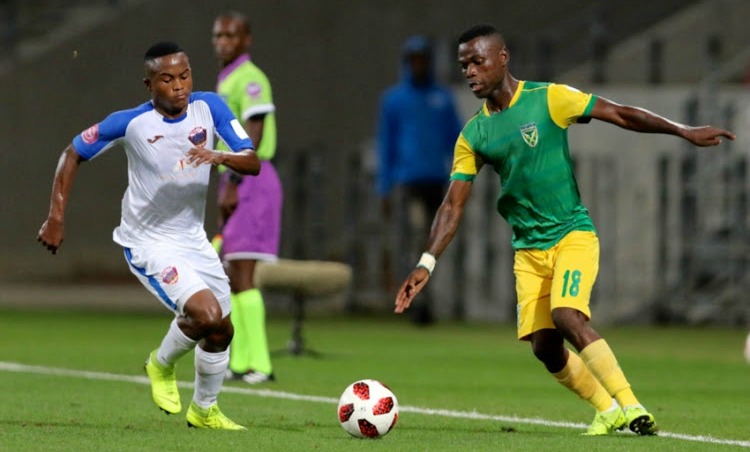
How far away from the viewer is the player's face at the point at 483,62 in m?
9.16

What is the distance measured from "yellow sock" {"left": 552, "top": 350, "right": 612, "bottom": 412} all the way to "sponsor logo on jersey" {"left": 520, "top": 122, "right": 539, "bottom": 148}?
1157 mm

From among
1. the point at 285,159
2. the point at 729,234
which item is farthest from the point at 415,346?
the point at 285,159

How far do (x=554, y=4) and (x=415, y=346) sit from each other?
39.3 feet

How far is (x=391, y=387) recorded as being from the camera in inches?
477

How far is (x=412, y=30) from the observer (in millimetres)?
27469

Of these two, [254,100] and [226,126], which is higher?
[254,100]

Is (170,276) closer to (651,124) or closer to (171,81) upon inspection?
(171,81)

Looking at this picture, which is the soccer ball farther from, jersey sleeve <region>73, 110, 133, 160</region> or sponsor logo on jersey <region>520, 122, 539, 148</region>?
jersey sleeve <region>73, 110, 133, 160</region>

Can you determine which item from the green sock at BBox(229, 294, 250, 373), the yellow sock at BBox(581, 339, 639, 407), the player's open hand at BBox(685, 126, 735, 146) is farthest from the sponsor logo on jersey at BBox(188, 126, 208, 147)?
the green sock at BBox(229, 294, 250, 373)

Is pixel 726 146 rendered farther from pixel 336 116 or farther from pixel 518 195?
pixel 518 195

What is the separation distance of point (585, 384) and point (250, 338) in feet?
11.6

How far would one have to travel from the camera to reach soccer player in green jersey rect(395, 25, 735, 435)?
9.16 metres

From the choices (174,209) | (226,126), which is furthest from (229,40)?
(174,209)

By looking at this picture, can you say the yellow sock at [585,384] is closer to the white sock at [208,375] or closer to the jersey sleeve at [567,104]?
the jersey sleeve at [567,104]
